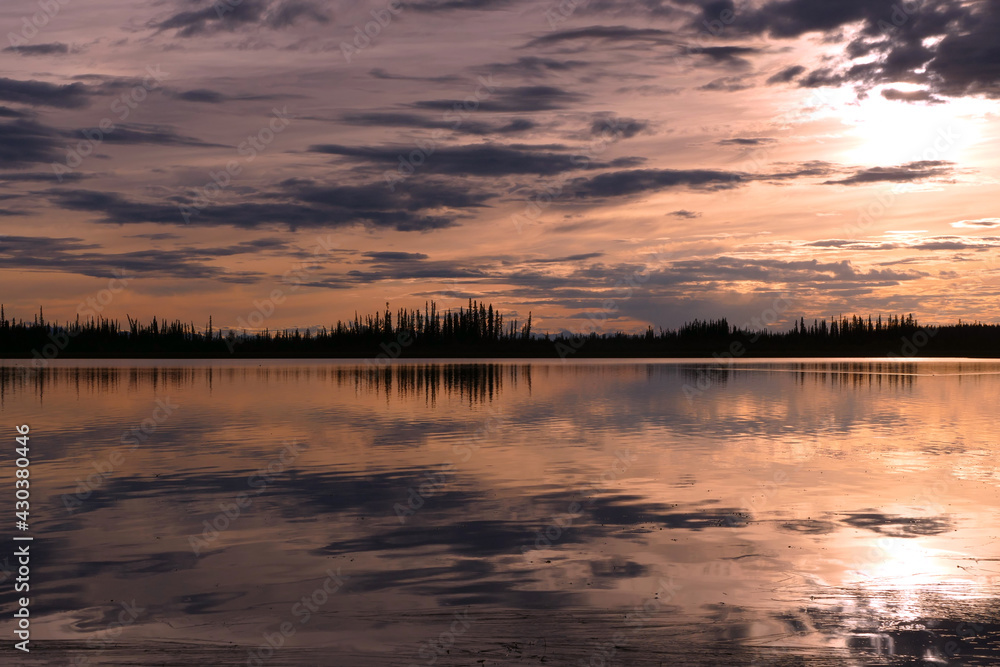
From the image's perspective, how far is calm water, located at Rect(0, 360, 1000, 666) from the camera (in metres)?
9.55

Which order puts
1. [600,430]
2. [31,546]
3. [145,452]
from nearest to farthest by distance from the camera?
[31,546]
[145,452]
[600,430]

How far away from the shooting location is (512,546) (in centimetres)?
1406

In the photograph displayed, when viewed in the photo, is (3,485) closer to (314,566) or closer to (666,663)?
(314,566)

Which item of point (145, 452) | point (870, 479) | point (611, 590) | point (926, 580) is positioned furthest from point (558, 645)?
point (145, 452)

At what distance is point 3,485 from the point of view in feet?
62.8

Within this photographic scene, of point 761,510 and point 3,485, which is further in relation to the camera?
point 3,485

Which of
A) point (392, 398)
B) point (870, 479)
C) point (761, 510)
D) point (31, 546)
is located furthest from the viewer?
point (392, 398)

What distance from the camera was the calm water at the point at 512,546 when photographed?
9.55 metres

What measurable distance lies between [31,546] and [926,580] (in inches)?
555

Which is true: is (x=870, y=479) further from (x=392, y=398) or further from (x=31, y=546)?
(x=392, y=398)

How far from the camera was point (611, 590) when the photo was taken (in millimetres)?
11523

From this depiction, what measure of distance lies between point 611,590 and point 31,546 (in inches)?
381

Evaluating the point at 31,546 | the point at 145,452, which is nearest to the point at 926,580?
the point at 31,546

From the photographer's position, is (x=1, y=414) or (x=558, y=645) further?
(x=1, y=414)
